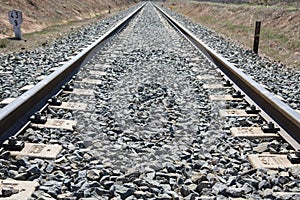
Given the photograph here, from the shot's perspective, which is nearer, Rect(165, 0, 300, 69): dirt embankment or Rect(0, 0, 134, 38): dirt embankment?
Rect(165, 0, 300, 69): dirt embankment

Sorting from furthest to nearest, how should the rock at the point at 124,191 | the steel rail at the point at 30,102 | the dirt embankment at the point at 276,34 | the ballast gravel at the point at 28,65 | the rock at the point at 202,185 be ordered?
the dirt embankment at the point at 276,34, the ballast gravel at the point at 28,65, the steel rail at the point at 30,102, the rock at the point at 202,185, the rock at the point at 124,191

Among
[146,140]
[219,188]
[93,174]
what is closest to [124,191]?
[93,174]

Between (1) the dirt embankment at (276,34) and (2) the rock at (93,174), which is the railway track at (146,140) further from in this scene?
(1) the dirt embankment at (276,34)

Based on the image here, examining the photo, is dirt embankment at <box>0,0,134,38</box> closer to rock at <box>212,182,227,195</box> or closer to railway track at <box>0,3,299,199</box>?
railway track at <box>0,3,299,199</box>

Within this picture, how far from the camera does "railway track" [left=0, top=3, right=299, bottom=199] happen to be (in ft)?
9.95

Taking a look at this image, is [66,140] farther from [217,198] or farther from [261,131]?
[261,131]

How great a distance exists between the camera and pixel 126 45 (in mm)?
11352

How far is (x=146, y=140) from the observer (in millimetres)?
3973

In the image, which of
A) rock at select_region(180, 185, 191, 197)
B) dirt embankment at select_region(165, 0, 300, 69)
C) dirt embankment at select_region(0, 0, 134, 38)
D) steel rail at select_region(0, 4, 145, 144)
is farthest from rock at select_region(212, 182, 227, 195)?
dirt embankment at select_region(0, 0, 134, 38)

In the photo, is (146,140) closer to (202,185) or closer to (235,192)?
(202,185)

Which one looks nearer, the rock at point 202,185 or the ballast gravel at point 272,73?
the rock at point 202,185

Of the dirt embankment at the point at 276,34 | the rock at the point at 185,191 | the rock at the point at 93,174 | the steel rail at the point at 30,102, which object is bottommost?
the rock at the point at 185,191

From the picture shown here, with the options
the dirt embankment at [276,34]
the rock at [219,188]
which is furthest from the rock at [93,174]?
the dirt embankment at [276,34]

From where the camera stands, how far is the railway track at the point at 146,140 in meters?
3.03
